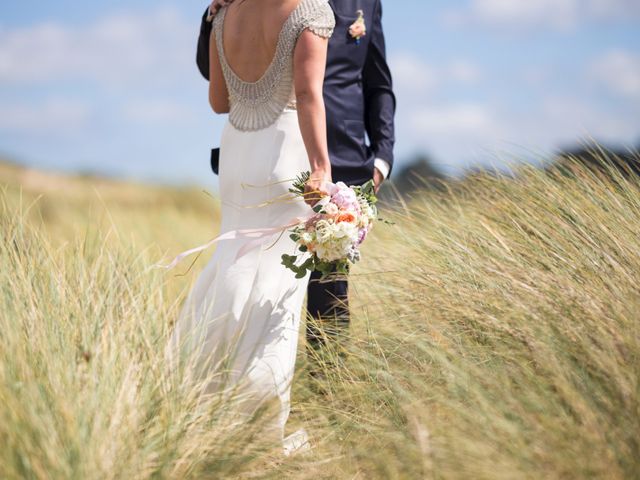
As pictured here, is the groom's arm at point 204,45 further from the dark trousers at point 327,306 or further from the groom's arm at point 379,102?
the dark trousers at point 327,306

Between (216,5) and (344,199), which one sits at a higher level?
(216,5)

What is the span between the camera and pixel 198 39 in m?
3.80

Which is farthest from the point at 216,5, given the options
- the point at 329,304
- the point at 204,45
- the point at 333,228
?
the point at 329,304

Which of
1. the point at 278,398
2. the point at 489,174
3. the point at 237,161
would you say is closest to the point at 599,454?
the point at 278,398

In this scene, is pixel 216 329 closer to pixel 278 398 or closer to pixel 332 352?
pixel 278 398

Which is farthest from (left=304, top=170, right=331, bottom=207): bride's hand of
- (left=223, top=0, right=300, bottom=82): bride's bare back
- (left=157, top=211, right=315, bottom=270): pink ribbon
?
(left=223, top=0, right=300, bottom=82): bride's bare back

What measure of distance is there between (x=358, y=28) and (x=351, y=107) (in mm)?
394

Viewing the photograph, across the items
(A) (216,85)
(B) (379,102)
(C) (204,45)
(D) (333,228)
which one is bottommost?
(D) (333,228)

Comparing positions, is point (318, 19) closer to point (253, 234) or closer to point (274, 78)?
point (274, 78)

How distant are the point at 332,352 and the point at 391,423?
812 millimetres

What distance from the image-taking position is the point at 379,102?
12.9 feet

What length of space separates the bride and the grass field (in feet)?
0.84

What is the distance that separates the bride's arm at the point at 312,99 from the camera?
3.08m

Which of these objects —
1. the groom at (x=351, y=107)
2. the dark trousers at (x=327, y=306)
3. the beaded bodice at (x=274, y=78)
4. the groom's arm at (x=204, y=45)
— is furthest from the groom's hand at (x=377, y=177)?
the groom's arm at (x=204, y=45)
